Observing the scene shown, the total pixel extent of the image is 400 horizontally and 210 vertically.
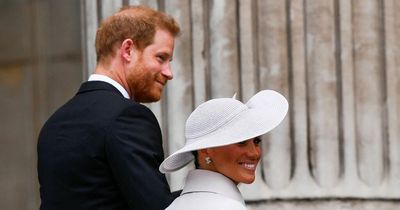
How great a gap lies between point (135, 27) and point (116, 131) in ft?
1.29

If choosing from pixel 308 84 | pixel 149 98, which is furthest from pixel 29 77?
pixel 149 98

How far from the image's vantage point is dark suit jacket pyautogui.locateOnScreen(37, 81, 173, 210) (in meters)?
3.78

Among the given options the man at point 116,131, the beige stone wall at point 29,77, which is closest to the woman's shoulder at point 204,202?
the man at point 116,131

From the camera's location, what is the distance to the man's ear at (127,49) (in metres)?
4.05

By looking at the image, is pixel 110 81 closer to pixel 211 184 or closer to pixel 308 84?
pixel 211 184

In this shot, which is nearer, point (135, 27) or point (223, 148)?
point (223, 148)

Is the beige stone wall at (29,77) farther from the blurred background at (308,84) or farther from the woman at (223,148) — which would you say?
the woman at (223,148)

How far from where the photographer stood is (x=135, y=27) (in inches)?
160

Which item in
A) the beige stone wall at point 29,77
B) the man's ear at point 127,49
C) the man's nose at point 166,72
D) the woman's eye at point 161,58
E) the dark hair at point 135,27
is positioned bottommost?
the beige stone wall at point 29,77

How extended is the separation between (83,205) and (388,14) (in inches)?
91.6

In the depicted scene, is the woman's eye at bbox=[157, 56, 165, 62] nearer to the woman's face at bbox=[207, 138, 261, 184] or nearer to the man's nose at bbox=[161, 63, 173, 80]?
the man's nose at bbox=[161, 63, 173, 80]

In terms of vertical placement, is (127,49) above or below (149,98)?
above

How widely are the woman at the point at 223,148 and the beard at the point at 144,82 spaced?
1.85 ft

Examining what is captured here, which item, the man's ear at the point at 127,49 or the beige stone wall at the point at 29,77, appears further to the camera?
the beige stone wall at the point at 29,77
